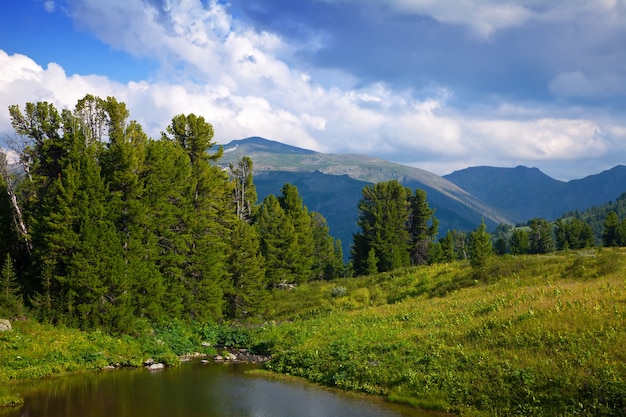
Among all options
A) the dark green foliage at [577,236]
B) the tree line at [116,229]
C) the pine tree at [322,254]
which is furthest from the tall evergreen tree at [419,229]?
the dark green foliage at [577,236]

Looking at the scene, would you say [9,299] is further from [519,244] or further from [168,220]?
[519,244]

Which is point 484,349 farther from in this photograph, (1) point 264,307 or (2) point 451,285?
(1) point 264,307

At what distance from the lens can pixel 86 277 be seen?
35.6m

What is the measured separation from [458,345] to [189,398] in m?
14.6

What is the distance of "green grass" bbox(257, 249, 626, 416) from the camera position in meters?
20.6

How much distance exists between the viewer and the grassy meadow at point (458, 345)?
68.8 feet

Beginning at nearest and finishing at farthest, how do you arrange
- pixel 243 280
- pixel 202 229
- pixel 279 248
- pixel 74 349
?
1. pixel 74 349
2. pixel 202 229
3. pixel 243 280
4. pixel 279 248

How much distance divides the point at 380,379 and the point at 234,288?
28031 mm

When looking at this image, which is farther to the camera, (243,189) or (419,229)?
(419,229)

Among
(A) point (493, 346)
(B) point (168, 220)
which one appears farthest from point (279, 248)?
(A) point (493, 346)

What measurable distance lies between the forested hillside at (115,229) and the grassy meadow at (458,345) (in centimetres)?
284

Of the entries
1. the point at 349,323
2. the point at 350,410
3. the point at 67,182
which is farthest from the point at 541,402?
the point at 67,182

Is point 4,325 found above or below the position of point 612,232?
below

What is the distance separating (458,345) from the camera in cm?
2728
